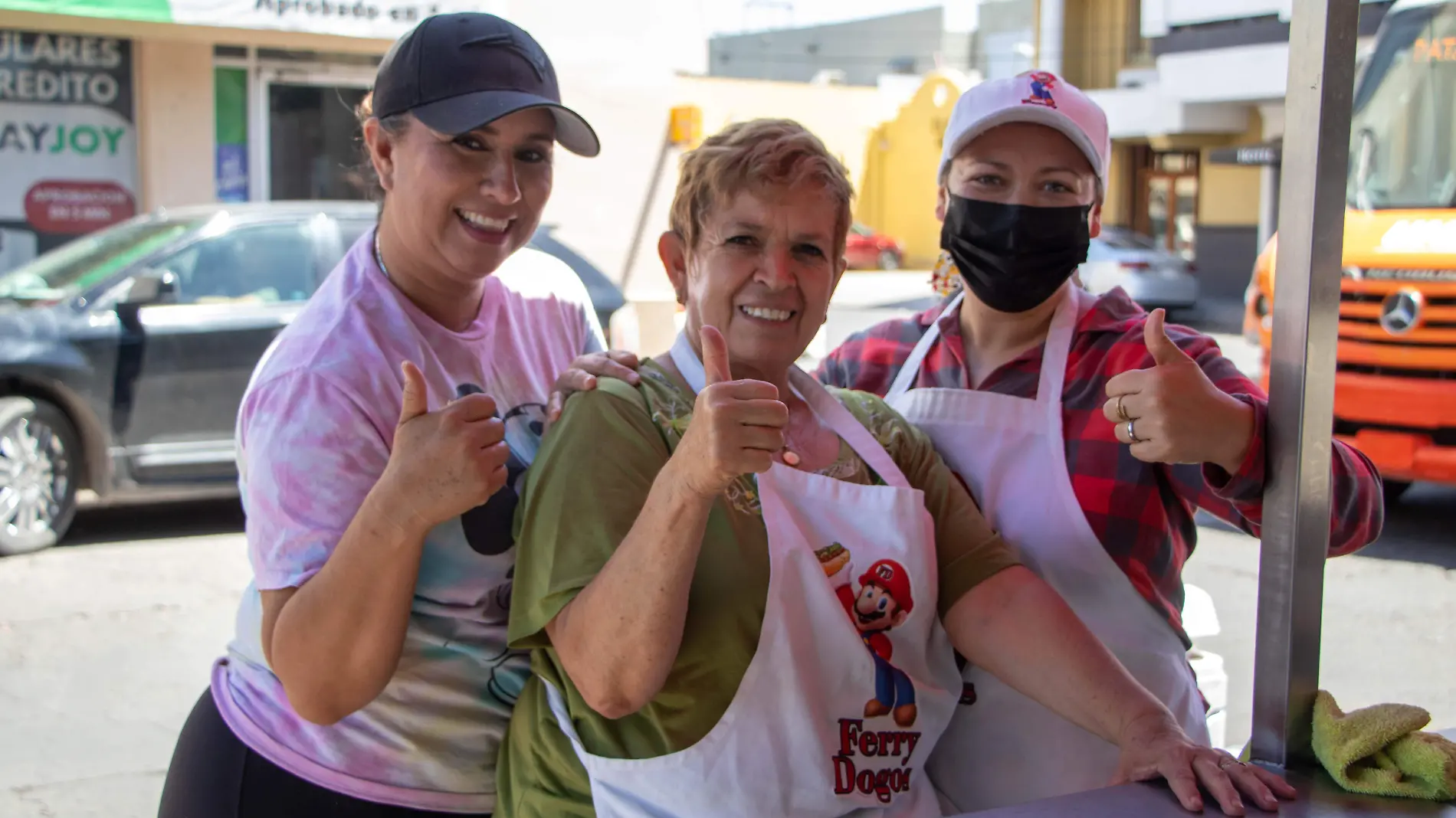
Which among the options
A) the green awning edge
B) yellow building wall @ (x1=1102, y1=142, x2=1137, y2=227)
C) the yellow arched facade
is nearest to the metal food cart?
the green awning edge

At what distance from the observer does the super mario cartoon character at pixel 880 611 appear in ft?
6.25

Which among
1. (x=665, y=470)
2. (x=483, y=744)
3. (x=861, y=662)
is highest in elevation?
(x=665, y=470)

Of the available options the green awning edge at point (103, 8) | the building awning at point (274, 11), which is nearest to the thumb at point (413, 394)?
the building awning at point (274, 11)

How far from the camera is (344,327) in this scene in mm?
1959

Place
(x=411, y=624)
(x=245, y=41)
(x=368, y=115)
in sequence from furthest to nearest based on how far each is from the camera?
(x=245, y=41)
(x=368, y=115)
(x=411, y=624)

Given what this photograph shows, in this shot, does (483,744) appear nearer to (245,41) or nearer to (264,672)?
(264,672)

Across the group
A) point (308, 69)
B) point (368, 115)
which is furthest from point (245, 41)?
point (368, 115)

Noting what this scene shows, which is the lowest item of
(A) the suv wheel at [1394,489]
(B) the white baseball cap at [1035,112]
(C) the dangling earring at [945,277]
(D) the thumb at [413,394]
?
A: (A) the suv wheel at [1394,489]

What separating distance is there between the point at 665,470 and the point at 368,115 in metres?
0.92

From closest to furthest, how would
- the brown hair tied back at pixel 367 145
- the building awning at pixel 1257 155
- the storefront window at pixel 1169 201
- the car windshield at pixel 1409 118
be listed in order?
the brown hair tied back at pixel 367 145, the car windshield at pixel 1409 118, the building awning at pixel 1257 155, the storefront window at pixel 1169 201

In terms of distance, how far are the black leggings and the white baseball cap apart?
55.5 inches

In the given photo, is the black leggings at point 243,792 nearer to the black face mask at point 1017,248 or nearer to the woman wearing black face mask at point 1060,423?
the woman wearing black face mask at point 1060,423

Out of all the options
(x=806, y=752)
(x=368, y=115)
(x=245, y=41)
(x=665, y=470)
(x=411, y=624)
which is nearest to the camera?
(x=665, y=470)

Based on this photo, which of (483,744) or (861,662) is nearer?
(861,662)
